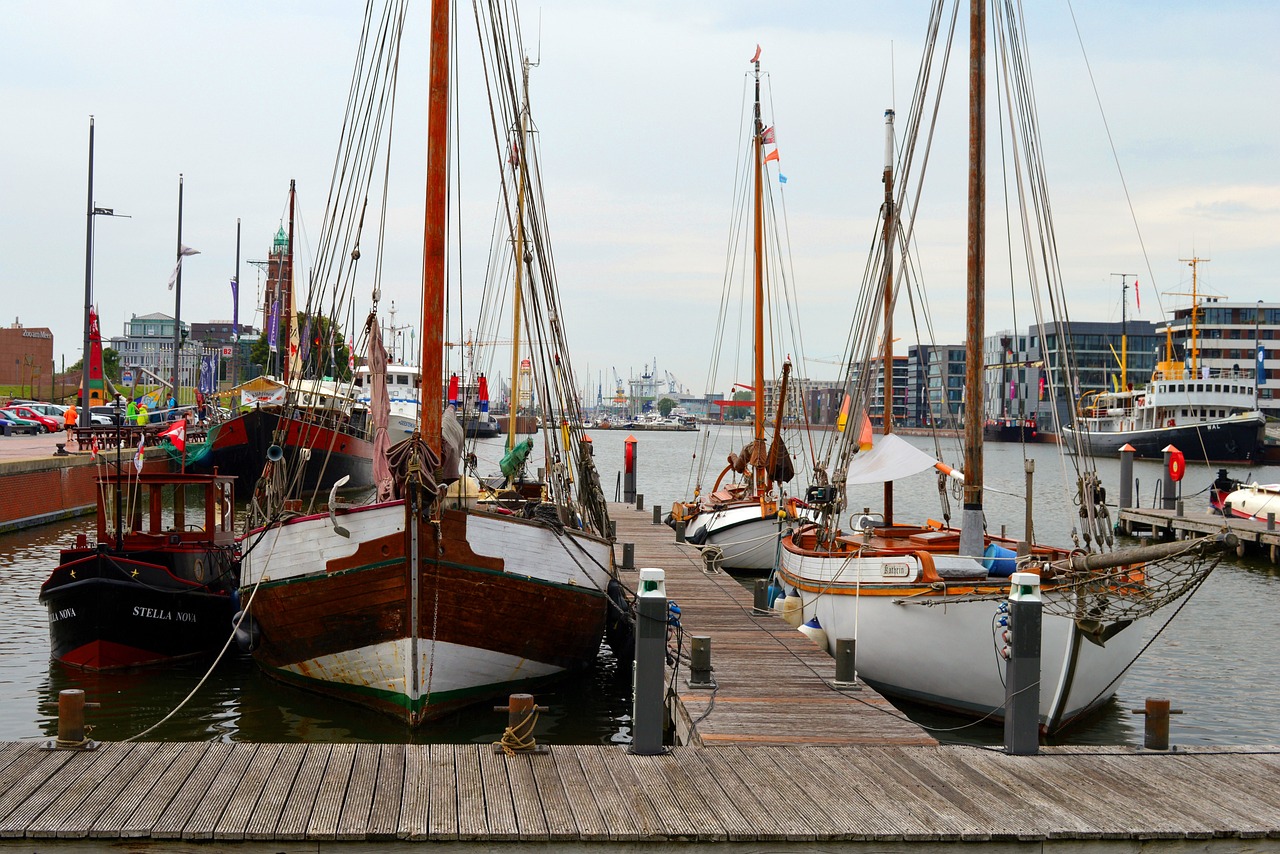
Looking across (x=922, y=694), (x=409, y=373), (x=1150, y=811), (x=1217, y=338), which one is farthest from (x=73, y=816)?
(x=1217, y=338)

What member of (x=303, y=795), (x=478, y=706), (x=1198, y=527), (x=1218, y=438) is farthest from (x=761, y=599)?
(x=1218, y=438)

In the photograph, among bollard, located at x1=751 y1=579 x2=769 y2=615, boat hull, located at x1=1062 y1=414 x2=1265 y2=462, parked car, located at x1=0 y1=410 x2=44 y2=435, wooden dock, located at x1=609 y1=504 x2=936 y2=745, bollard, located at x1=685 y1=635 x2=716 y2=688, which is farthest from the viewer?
boat hull, located at x1=1062 y1=414 x2=1265 y2=462

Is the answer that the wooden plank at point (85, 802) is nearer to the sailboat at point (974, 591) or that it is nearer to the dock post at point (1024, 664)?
the dock post at point (1024, 664)

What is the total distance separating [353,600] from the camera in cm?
1262

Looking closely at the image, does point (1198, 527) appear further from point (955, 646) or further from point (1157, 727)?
point (1157, 727)

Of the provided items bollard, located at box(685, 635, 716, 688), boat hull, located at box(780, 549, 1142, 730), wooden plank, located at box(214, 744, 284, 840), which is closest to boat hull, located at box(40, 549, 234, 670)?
wooden plank, located at box(214, 744, 284, 840)

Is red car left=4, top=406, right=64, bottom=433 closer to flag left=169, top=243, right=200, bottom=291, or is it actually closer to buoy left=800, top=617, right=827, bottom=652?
flag left=169, top=243, right=200, bottom=291

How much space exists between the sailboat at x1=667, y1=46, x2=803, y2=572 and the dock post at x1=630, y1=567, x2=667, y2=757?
16.3 m

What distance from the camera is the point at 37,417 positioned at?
62906 millimetres

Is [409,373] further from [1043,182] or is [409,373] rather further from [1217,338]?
[1217,338]

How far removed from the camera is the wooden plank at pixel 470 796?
7594 millimetres

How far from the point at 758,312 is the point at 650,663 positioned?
69.5 feet

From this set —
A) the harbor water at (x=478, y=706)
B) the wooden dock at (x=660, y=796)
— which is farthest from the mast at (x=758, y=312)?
the wooden dock at (x=660, y=796)

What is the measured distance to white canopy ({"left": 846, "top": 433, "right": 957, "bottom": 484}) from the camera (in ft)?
53.7
